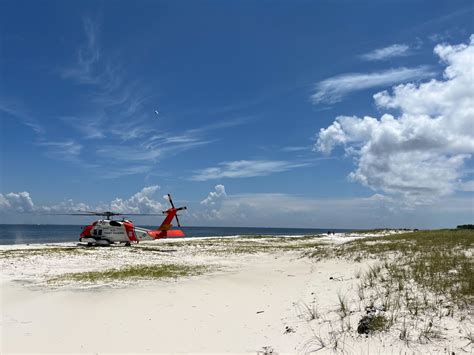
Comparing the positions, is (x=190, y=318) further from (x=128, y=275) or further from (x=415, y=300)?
(x=128, y=275)

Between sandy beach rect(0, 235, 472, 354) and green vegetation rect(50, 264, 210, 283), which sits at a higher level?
sandy beach rect(0, 235, 472, 354)

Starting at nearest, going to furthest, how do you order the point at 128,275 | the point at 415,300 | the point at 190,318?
1. the point at 415,300
2. the point at 190,318
3. the point at 128,275

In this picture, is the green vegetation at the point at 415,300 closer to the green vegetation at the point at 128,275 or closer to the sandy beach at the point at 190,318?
the sandy beach at the point at 190,318

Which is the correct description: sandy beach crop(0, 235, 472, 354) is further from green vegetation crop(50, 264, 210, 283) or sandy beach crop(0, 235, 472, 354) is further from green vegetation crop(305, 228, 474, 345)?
green vegetation crop(50, 264, 210, 283)

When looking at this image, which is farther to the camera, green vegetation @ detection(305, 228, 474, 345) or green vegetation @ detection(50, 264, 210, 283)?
green vegetation @ detection(50, 264, 210, 283)

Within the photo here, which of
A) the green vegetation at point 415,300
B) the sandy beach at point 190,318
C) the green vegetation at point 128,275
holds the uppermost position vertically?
the green vegetation at point 415,300

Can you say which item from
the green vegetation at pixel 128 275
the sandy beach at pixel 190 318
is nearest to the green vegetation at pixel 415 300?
the sandy beach at pixel 190 318

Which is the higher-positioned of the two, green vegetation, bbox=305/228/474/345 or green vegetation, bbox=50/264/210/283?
green vegetation, bbox=305/228/474/345

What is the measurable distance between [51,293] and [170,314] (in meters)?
5.58

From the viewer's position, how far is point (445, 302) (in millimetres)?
8336

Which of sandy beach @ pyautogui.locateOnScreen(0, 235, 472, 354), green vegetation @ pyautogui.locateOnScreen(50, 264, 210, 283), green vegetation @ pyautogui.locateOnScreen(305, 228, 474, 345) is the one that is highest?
green vegetation @ pyautogui.locateOnScreen(305, 228, 474, 345)

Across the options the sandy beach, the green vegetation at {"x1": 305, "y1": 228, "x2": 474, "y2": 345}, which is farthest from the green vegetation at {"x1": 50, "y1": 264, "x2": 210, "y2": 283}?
the green vegetation at {"x1": 305, "y1": 228, "x2": 474, "y2": 345}

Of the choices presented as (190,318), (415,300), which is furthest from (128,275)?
(415,300)

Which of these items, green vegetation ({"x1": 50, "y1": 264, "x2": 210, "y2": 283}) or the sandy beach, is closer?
the sandy beach
